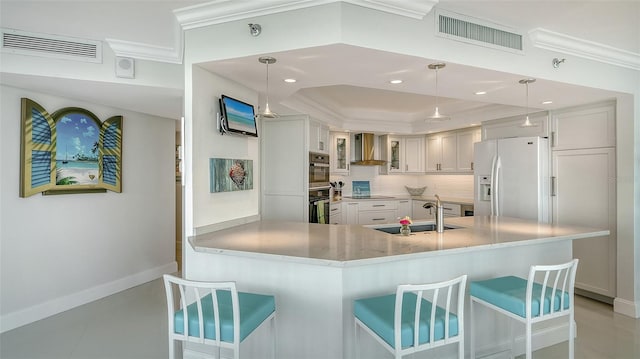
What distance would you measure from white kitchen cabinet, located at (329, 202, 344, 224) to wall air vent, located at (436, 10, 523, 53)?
3.63 m

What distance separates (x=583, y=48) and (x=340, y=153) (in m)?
3.99

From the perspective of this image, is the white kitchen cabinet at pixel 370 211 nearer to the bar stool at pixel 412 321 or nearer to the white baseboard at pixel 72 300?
the white baseboard at pixel 72 300

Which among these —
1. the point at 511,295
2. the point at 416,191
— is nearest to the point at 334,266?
the point at 511,295

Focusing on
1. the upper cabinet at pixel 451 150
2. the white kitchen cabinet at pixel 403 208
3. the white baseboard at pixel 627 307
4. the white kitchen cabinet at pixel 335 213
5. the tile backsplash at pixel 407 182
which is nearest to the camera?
the white baseboard at pixel 627 307

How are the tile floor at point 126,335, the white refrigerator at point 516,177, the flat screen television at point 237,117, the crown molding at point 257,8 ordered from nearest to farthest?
1. the crown molding at point 257,8
2. the tile floor at point 126,335
3. the flat screen television at point 237,117
4. the white refrigerator at point 516,177

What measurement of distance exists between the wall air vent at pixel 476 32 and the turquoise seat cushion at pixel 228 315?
215 cm

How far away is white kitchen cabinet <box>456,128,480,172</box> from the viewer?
571 centimetres

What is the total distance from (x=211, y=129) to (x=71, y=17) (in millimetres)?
1277

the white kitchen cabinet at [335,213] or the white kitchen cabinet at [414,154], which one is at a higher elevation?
the white kitchen cabinet at [414,154]

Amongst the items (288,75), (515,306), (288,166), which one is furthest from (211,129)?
(515,306)

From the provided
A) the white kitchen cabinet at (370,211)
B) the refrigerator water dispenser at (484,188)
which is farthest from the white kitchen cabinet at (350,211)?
the refrigerator water dispenser at (484,188)

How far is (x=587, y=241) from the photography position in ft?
12.6

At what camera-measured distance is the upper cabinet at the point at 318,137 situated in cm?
488

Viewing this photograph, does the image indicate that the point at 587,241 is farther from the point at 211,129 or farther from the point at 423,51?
the point at 211,129
